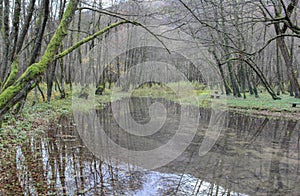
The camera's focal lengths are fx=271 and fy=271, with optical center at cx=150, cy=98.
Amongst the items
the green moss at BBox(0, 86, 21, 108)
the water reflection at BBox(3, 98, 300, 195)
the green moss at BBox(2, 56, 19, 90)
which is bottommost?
the water reflection at BBox(3, 98, 300, 195)

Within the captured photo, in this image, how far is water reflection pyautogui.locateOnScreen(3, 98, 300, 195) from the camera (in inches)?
199

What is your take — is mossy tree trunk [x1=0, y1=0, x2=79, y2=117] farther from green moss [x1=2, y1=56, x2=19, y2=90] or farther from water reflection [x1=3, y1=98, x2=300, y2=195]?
water reflection [x1=3, y1=98, x2=300, y2=195]

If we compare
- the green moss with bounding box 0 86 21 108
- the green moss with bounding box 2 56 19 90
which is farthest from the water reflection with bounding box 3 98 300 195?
the green moss with bounding box 0 86 21 108

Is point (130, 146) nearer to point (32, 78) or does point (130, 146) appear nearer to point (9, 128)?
point (9, 128)

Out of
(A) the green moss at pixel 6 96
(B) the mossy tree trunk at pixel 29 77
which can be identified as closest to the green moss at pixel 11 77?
(B) the mossy tree trunk at pixel 29 77

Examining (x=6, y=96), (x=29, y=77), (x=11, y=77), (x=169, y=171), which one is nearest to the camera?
(x=6, y=96)

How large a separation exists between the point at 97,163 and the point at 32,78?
356cm

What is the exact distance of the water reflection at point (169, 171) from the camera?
5.04 metres

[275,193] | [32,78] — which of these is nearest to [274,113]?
[275,193]

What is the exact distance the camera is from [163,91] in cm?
4075

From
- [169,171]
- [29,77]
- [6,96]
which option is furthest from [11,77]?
[169,171]

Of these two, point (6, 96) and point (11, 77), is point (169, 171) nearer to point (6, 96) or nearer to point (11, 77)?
point (11, 77)

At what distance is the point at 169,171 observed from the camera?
615 cm

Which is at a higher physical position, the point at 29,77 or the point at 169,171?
the point at 29,77
